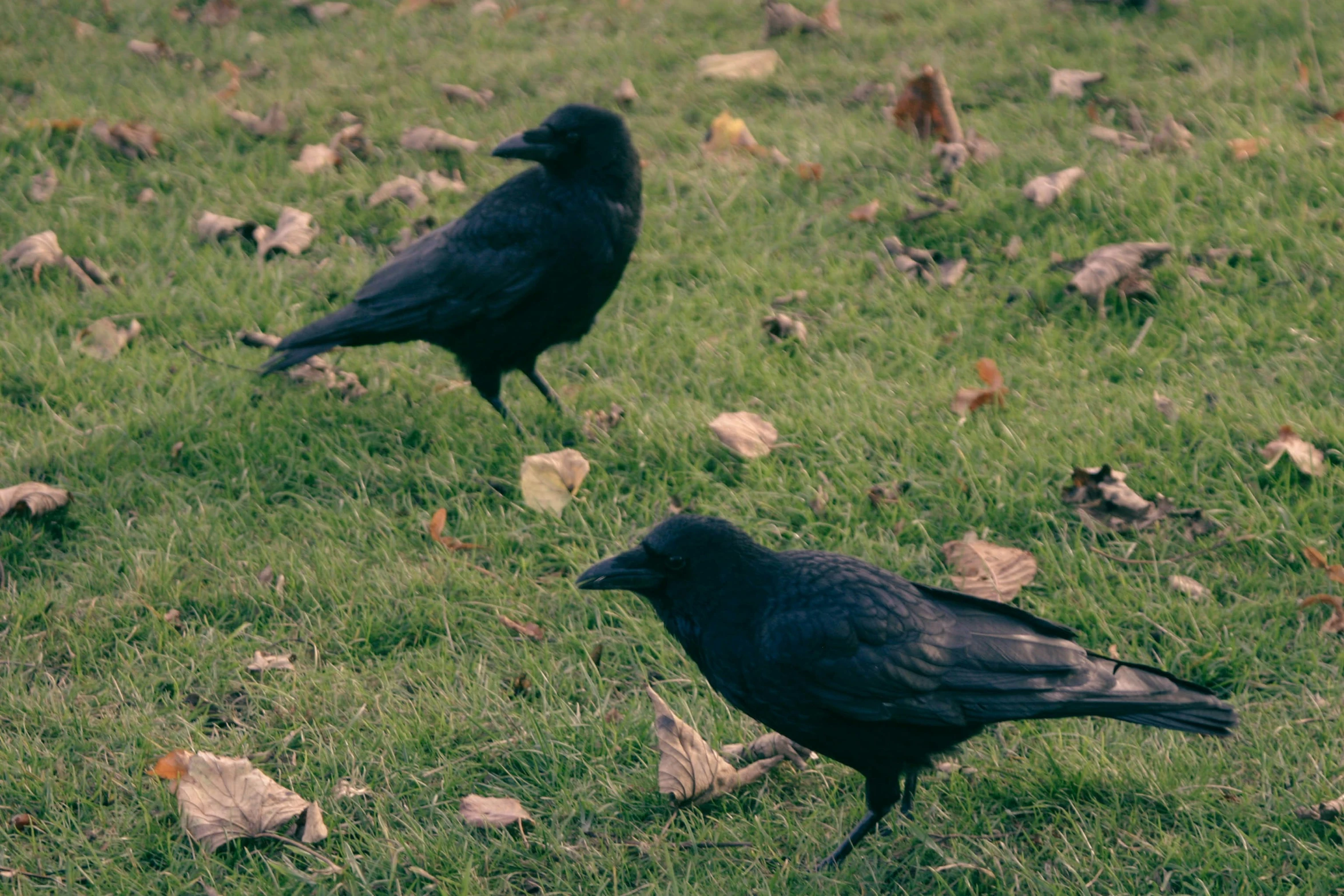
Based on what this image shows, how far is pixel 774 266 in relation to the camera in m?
4.98

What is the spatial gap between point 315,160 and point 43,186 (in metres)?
1.21

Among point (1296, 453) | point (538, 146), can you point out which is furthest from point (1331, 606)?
point (538, 146)

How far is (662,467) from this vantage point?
4004 millimetres

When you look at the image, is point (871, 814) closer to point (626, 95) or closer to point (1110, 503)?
point (1110, 503)

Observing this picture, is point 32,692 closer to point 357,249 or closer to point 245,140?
point 357,249

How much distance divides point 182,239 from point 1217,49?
5.06 metres

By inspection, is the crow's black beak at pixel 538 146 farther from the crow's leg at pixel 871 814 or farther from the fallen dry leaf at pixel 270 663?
the crow's leg at pixel 871 814

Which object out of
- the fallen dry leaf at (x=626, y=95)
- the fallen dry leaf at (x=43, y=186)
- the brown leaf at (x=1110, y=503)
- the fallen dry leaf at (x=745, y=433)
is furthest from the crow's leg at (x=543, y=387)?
the fallen dry leaf at (x=43, y=186)

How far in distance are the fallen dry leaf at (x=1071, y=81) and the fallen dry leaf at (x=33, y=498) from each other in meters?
4.65

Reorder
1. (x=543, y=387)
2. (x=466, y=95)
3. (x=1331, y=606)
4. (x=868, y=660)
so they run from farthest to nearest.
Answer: (x=466, y=95)
(x=543, y=387)
(x=1331, y=606)
(x=868, y=660)

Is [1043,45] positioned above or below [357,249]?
above

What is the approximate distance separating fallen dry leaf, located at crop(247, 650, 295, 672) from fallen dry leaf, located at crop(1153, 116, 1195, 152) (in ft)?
13.9

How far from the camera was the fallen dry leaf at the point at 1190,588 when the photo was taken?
3338 mm

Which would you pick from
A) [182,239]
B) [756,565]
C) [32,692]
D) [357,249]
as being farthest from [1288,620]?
[182,239]
